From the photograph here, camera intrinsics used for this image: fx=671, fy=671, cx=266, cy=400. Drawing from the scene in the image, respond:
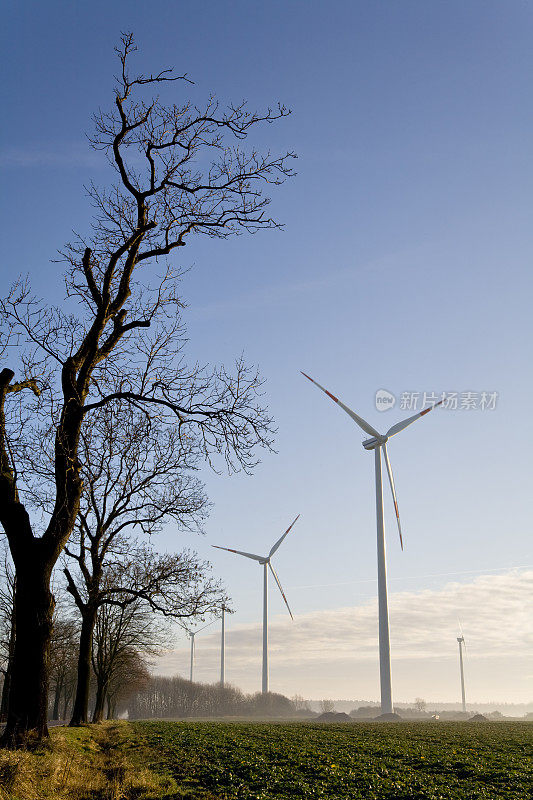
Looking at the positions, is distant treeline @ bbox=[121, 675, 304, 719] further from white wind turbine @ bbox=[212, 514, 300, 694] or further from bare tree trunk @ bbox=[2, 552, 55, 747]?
bare tree trunk @ bbox=[2, 552, 55, 747]

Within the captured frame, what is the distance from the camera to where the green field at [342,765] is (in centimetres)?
1559

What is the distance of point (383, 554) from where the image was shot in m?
64.0

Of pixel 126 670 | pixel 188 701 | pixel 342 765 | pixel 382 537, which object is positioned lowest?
pixel 188 701

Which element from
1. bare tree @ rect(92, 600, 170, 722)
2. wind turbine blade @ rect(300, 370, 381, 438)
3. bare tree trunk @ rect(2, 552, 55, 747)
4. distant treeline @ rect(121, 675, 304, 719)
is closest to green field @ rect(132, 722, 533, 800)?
bare tree trunk @ rect(2, 552, 55, 747)

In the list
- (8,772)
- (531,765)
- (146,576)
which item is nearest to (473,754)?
(531,765)

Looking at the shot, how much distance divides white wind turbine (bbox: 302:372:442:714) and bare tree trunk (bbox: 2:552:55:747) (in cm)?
4728

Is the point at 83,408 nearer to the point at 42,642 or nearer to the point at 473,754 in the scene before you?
the point at 42,642

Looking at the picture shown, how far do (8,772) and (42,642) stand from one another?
3.90m

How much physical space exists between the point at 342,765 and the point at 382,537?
154 ft

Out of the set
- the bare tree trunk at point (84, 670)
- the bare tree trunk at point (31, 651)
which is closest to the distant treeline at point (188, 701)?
the bare tree trunk at point (84, 670)

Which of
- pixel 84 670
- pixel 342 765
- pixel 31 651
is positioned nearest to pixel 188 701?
pixel 84 670

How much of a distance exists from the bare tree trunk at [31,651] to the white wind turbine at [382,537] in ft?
155

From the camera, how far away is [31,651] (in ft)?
50.0

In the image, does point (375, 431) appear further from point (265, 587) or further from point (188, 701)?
point (188, 701)
